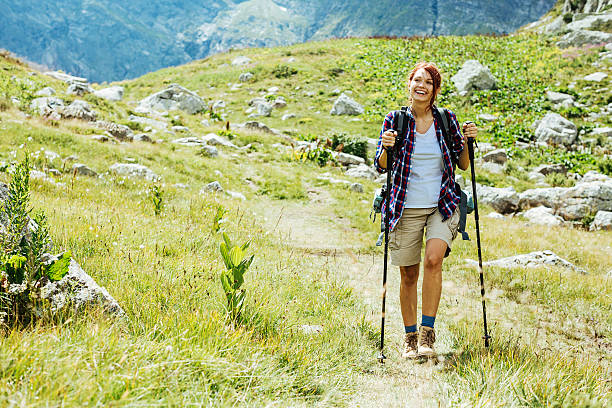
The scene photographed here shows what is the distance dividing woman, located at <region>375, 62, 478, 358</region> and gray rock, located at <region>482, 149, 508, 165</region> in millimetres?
16444

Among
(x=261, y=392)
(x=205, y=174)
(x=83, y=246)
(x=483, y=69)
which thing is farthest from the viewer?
(x=483, y=69)

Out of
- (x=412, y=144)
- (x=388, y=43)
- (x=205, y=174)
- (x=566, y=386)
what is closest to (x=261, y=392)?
(x=566, y=386)

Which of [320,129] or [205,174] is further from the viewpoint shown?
[320,129]

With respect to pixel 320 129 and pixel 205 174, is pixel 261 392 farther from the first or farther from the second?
pixel 320 129

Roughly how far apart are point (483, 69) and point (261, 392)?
2930 cm

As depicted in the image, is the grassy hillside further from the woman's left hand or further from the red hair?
the red hair

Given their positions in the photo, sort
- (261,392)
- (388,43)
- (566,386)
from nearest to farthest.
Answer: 1. (261,392)
2. (566,386)
3. (388,43)

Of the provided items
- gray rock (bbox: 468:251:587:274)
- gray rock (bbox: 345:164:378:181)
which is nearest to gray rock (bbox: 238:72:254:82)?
gray rock (bbox: 345:164:378:181)

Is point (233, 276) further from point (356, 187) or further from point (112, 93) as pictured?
point (112, 93)

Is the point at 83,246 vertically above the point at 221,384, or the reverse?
the point at 83,246

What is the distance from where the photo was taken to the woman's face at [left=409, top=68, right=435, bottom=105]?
4039 mm

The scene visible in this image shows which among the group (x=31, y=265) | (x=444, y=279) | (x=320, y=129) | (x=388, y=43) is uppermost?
(x=388, y=43)

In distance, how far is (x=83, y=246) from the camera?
466 centimetres

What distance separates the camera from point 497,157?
1884 centimetres
